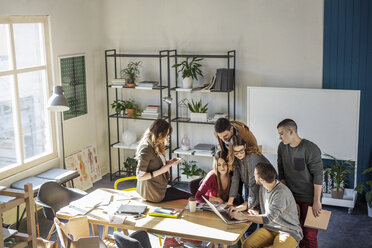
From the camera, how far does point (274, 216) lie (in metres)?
4.23

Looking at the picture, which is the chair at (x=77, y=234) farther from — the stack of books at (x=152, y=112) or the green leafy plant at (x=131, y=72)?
the green leafy plant at (x=131, y=72)

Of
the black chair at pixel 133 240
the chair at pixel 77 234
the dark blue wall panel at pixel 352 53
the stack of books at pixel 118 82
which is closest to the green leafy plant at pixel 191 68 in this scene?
the stack of books at pixel 118 82

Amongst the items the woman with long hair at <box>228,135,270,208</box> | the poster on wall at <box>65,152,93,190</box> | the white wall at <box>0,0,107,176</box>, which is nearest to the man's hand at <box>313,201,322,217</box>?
the woman with long hair at <box>228,135,270,208</box>

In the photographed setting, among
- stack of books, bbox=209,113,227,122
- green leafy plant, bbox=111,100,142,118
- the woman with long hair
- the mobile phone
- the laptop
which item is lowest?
the mobile phone

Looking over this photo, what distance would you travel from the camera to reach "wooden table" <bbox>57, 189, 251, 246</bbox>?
406cm

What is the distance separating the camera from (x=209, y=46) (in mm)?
7270

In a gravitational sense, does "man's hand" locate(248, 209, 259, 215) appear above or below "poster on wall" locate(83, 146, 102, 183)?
above

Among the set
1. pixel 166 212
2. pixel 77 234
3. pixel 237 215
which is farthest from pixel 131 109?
pixel 237 215

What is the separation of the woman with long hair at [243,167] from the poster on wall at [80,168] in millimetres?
3183

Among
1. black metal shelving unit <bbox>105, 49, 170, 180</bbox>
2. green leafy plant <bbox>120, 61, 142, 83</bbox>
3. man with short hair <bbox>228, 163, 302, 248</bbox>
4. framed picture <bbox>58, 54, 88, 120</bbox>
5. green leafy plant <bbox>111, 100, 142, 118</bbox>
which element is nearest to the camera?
man with short hair <bbox>228, 163, 302, 248</bbox>

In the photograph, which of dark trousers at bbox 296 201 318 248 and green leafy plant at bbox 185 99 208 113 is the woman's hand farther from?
green leafy plant at bbox 185 99 208 113

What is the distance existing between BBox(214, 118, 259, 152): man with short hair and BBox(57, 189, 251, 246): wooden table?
2.73 feet

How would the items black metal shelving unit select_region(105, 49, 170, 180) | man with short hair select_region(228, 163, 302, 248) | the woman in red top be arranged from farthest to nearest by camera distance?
black metal shelving unit select_region(105, 49, 170, 180)
the woman in red top
man with short hair select_region(228, 163, 302, 248)

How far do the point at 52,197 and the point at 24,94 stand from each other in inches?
68.4
